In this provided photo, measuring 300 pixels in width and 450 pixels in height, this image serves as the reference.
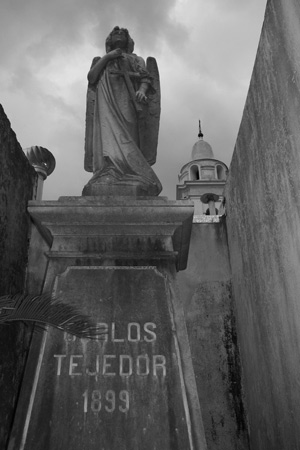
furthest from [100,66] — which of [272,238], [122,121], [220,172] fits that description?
[220,172]

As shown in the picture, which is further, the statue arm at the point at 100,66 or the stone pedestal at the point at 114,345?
the statue arm at the point at 100,66

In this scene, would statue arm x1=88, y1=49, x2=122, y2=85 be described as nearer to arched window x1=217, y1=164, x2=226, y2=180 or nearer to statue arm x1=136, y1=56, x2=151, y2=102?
statue arm x1=136, y1=56, x2=151, y2=102

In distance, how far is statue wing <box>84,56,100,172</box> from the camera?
4621 mm

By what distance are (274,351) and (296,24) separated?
108 inches

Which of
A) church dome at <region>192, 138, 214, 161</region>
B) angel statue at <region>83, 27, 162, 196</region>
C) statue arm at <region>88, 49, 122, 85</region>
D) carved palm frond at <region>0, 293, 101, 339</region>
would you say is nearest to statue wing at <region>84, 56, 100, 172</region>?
angel statue at <region>83, 27, 162, 196</region>

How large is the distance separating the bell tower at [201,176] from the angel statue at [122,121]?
2106 centimetres

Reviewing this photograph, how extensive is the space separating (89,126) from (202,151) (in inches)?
1059

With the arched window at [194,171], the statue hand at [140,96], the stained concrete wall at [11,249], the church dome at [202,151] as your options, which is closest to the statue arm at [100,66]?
the statue hand at [140,96]

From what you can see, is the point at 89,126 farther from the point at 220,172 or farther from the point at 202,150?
the point at 202,150

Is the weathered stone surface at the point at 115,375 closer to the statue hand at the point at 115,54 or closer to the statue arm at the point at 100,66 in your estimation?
the statue arm at the point at 100,66

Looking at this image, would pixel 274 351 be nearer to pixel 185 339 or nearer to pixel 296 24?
pixel 185 339

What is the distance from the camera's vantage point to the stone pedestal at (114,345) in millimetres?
2646

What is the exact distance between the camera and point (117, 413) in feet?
8.89

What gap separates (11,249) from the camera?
13.3 ft
